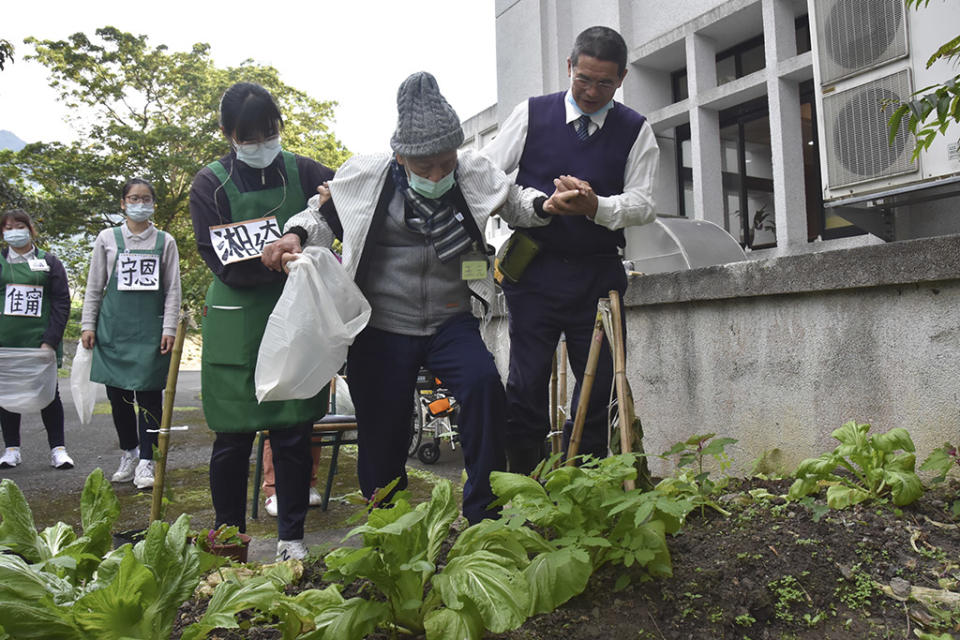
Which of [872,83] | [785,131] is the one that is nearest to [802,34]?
[785,131]

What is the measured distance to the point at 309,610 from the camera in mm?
1855

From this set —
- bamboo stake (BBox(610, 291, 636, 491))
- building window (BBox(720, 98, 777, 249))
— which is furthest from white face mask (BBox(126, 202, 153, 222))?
building window (BBox(720, 98, 777, 249))

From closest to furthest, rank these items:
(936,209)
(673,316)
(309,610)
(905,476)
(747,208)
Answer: (309,610) → (905,476) → (673,316) → (936,209) → (747,208)

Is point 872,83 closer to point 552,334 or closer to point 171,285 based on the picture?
point 552,334

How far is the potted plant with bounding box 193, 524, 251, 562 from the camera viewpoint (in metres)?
2.29

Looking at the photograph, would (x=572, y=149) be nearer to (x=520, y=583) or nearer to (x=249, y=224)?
(x=249, y=224)

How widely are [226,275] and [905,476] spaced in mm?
2709

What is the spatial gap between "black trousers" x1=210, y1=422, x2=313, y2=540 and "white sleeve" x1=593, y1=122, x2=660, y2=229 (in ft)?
5.00

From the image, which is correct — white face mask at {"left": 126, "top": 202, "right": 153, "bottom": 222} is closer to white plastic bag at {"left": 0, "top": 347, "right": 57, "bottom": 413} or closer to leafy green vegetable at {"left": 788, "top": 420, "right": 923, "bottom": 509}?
white plastic bag at {"left": 0, "top": 347, "right": 57, "bottom": 413}

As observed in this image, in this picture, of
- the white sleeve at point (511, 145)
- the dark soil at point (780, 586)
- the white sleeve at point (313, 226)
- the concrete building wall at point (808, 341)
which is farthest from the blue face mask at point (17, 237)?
the dark soil at point (780, 586)

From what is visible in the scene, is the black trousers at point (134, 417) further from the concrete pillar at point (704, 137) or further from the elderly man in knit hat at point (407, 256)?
the concrete pillar at point (704, 137)

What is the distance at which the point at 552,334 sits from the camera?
3.18m

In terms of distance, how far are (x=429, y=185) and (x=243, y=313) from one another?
0.95 m

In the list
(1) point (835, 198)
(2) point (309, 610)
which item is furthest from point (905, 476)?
(1) point (835, 198)
